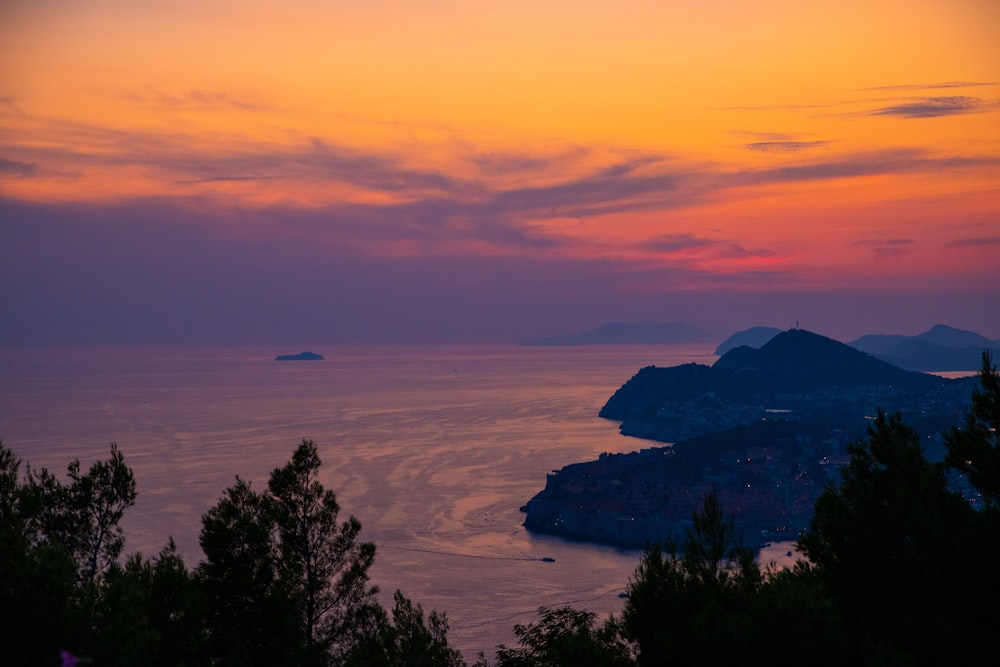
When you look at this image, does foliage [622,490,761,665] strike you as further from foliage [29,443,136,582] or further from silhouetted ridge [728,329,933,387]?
silhouetted ridge [728,329,933,387]

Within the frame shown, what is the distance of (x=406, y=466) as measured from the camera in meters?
99.3

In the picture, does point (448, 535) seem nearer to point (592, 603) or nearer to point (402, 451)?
point (592, 603)

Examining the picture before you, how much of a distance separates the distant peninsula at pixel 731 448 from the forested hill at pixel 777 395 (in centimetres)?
28

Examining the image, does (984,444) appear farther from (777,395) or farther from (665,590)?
(777,395)

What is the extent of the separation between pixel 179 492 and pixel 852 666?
73.3 m

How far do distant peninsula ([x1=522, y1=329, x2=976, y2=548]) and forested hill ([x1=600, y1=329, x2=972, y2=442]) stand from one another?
28 centimetres

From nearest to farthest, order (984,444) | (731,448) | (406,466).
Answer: (984,444), (406,466), (731,448)

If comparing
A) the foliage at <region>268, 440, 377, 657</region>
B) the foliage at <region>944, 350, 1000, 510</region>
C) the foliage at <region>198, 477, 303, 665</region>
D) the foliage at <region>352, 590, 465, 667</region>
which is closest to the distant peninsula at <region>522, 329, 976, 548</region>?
the foliage at <region>944, 350, 1000, 510</region>

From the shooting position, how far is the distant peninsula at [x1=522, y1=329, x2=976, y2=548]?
2948 inches

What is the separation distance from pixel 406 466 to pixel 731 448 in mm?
38385

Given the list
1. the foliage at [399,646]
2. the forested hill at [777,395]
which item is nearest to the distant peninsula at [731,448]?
the forested hill at [777,395]

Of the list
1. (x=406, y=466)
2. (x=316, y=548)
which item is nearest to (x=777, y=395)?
(x=406, y=466)

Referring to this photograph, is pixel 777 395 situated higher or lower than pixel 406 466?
higher

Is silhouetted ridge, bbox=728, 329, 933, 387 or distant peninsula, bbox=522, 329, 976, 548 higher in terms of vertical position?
silhouetted ridge, bbox=728, 329, 933, 387
